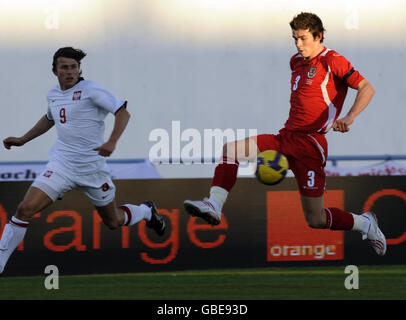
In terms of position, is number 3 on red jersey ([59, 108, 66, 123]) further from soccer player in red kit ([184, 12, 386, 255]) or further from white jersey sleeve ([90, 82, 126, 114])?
soccer player in red kit ([184, 12, 386, 255])

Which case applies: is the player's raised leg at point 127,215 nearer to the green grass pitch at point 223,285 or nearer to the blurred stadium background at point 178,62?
the green grass pitch at point 223,285

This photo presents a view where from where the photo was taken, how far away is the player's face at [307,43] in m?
7.98

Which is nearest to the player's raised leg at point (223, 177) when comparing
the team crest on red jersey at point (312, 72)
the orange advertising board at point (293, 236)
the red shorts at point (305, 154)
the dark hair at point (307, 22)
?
the red shorts at point (305, 154)

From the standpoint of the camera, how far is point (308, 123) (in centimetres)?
821

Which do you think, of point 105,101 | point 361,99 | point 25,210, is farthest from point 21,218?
point 361,99

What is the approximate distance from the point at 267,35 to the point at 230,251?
4390mm

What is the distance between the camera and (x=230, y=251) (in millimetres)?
11211

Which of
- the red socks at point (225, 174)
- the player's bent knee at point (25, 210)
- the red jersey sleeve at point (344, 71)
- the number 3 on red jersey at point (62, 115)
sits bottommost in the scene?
the player's bent knee at point (25, 210)

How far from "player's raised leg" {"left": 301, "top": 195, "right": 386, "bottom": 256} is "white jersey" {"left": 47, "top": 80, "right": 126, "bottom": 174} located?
1.88 metres

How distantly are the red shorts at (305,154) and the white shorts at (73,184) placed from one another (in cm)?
156

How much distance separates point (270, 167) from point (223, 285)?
94.1 inches

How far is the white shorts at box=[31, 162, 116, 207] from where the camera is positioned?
829 centimetres

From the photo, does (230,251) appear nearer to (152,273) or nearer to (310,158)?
(152,273)
